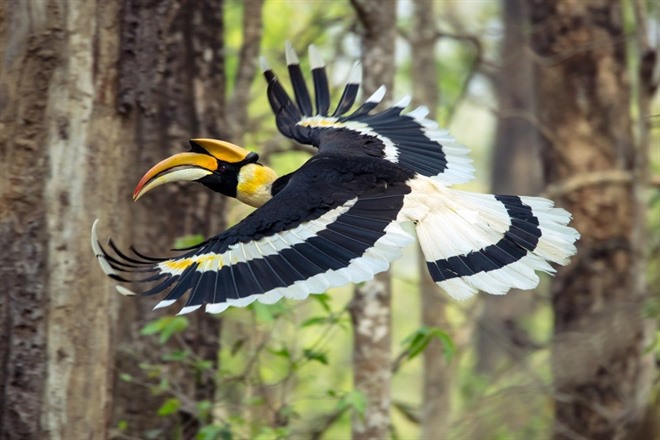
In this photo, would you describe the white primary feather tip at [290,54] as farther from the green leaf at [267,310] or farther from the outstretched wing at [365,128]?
the green leaf at [267,310]

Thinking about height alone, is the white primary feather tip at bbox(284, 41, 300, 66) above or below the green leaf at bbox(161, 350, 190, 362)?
above

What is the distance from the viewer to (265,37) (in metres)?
9.95

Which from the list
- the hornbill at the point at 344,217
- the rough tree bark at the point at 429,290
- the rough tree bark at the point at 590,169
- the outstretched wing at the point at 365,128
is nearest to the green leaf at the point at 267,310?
the hornbill at the point at 344,217

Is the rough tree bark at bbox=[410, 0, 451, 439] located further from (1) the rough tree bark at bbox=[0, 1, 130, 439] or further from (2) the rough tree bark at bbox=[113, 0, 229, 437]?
(1) the rough tree bark at bbox=[0, 1, 130, 439]

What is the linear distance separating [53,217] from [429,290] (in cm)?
415

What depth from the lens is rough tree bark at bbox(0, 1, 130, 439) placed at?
395 cm

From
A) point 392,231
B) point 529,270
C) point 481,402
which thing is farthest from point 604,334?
point 392,231

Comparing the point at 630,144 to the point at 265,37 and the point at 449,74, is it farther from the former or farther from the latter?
the point at 449,74

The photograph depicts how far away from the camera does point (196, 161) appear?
4949 mm

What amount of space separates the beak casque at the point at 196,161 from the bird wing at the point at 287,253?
37 cm

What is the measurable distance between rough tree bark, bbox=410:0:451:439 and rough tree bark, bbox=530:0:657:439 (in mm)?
777

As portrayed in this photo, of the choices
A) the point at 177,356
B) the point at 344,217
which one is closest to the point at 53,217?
the point at 344,217

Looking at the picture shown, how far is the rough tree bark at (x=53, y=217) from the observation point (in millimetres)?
3953

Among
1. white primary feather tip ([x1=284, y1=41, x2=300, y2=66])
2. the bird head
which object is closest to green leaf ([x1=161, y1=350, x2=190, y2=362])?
the bird head
